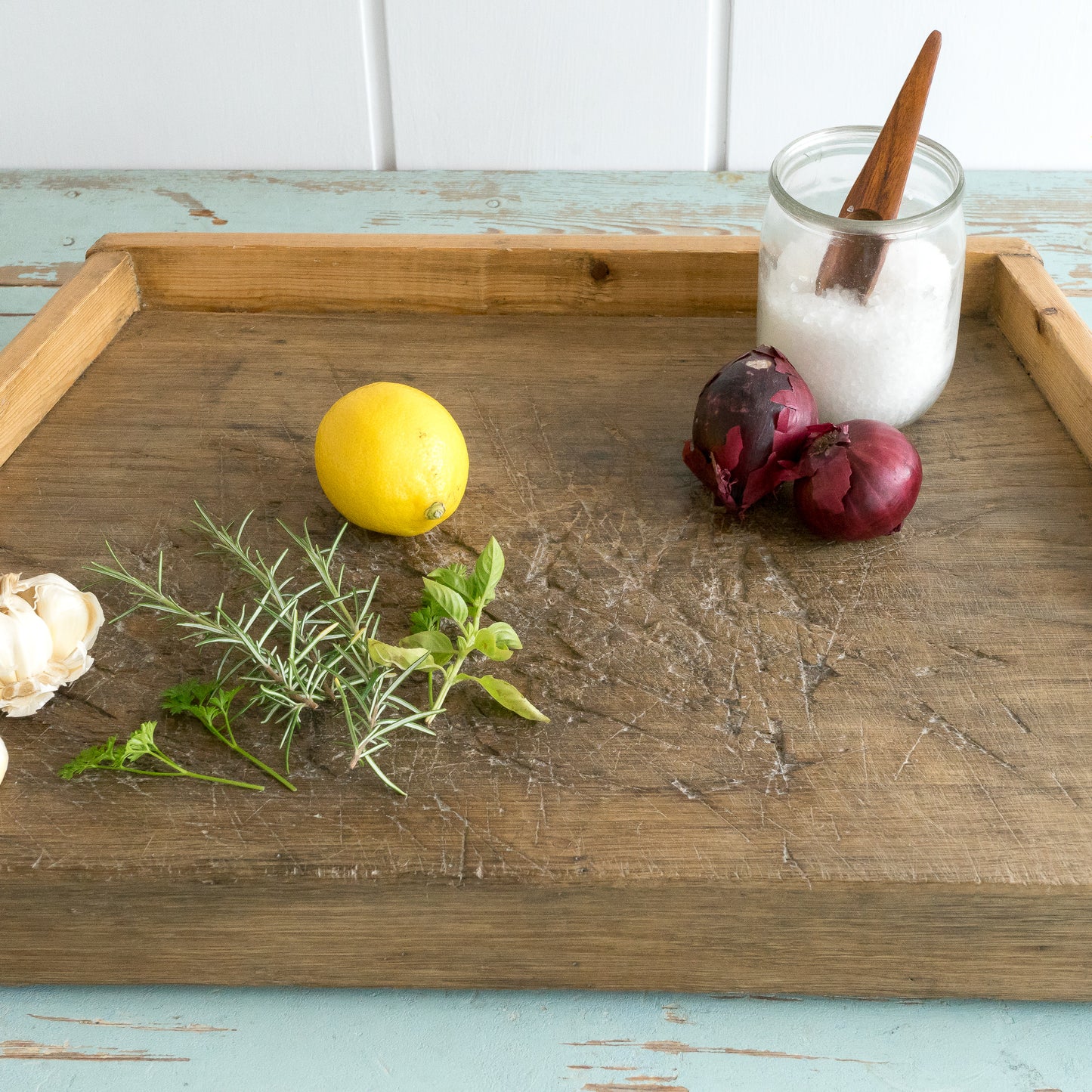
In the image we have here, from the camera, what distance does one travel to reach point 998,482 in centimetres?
67

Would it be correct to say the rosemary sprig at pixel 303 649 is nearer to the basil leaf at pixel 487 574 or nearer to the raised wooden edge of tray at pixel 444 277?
the basil leaf at pixel 487 574

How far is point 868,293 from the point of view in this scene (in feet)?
2.13

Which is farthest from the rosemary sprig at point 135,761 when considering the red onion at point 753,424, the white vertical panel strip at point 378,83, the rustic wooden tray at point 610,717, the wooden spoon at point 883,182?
the white vertical panel strip at point 378,83

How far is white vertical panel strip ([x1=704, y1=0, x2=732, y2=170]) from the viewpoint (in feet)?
3.84

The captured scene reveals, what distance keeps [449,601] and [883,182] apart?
36 centimetres

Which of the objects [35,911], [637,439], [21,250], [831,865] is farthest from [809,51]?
[35,911]

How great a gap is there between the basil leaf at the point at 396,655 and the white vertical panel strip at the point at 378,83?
0.88m

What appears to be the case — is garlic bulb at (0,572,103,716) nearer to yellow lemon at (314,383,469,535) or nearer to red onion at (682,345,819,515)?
yellow lemon at (314,383,469,535)

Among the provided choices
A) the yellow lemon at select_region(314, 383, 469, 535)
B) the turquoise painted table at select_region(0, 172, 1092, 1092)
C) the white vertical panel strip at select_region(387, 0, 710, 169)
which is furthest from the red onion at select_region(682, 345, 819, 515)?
the white vertical panel strip at select_region(387, 0, 710, 169)

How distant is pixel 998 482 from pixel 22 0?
1.12 metres

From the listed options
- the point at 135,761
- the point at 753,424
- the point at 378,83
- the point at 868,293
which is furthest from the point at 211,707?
the point at 378,83

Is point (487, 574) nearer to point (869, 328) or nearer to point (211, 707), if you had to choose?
point (211, 707)

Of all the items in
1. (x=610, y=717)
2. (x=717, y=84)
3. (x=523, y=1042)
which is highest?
(x=717, y=84)

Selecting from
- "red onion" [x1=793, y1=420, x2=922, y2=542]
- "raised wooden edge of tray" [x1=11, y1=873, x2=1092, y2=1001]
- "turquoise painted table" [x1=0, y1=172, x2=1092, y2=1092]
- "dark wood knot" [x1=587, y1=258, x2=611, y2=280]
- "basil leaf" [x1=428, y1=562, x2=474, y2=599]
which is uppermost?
"dark wood knot" [x1=587, y1=258, x2=611, y2=280]
